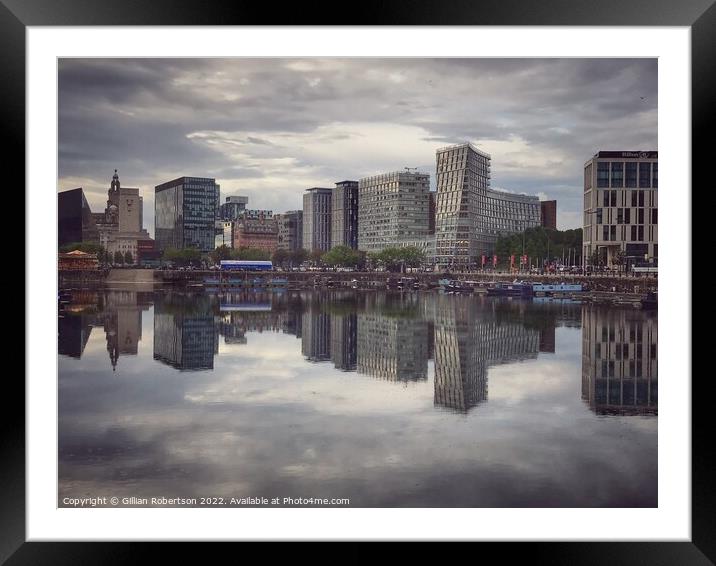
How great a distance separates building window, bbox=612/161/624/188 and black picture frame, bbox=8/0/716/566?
266cm

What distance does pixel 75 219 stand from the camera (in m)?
7.73

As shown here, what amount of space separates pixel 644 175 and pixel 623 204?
60cm

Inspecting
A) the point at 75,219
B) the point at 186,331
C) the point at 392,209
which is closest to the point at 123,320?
the point at 186,331

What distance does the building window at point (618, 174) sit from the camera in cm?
742

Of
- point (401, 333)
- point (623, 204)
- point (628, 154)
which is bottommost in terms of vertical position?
point (401, 333)

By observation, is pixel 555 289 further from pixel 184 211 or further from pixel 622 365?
pixel 184 211

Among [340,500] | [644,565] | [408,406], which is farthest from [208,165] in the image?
[644,565]

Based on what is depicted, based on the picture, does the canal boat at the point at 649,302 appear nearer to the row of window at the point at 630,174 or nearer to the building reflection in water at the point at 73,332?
the row of window at the point at 630,174

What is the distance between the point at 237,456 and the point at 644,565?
370 cm

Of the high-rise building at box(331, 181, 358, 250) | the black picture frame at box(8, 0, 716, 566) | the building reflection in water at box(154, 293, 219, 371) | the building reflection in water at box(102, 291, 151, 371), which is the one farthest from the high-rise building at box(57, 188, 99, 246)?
the high-rise building at box(331, 181, 358, 250)

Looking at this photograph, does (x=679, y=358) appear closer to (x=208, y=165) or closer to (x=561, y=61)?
(x=561, y=61)

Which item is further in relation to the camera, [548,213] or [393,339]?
[393,339]

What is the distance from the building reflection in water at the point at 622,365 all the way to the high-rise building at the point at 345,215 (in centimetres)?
438
